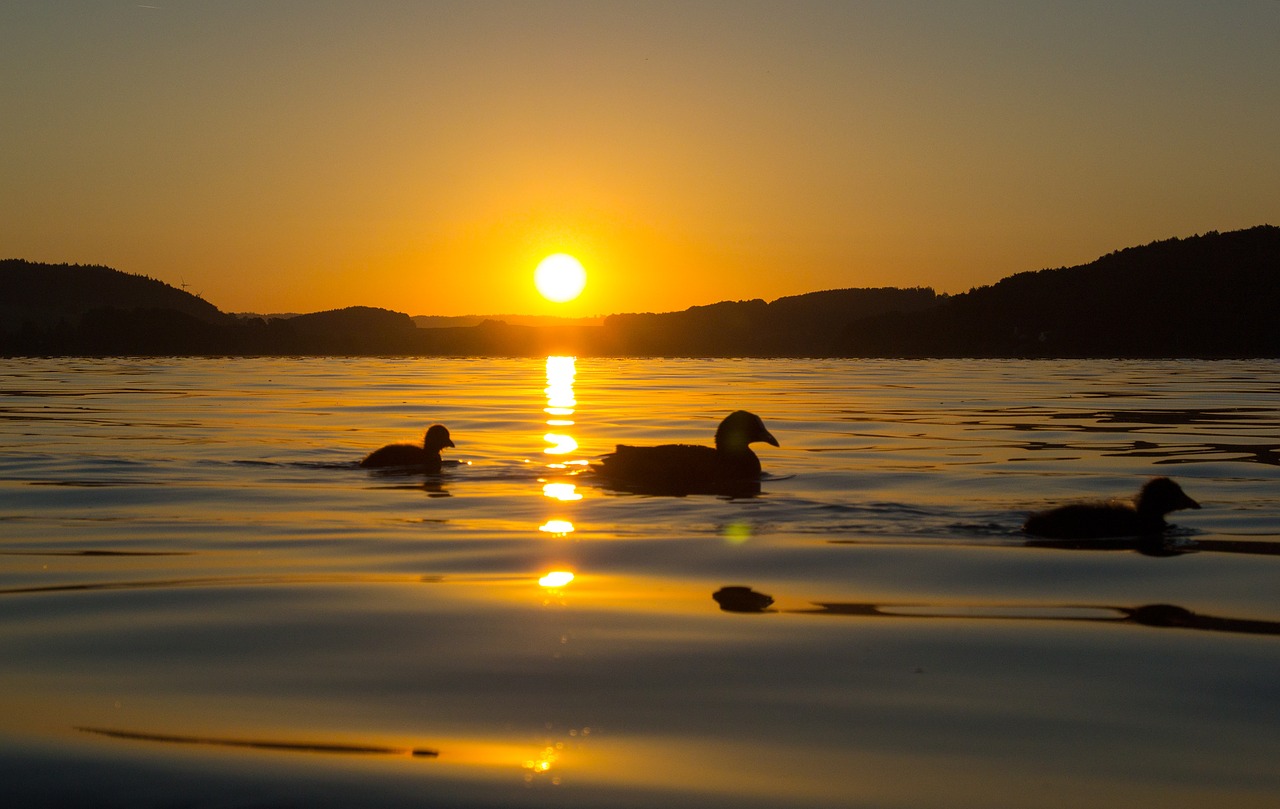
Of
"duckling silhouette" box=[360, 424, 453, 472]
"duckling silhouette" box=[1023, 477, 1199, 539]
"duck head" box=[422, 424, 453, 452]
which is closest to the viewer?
"duckling silhouette" box=[1023, 477, 1199, 539]

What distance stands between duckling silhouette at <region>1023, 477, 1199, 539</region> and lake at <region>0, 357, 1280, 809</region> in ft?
0.76

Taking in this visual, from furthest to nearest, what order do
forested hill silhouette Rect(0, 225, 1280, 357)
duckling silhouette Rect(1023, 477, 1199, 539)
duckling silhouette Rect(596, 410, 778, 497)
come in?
forested hill silhouette Rect(0, 225, 1280, 357), duckling silhouette Rect(596, 410, 778, 497), duckling silhouette Rect(1023, 477, 1199, 539)

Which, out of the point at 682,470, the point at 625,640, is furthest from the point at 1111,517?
the point at 625,640

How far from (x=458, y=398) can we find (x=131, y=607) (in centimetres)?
2644

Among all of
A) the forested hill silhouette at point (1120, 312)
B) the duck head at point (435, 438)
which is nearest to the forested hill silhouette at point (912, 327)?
the forested hill silhouette at point (1120, 312)

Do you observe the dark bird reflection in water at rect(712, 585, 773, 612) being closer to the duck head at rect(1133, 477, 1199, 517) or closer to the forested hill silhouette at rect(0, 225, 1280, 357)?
the duck head at rect(1133, 477, 1199, 517)

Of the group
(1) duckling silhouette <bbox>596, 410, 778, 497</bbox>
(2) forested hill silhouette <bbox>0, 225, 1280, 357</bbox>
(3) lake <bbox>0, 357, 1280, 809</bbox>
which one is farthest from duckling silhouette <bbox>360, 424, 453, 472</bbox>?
(2) forested hill silhouette <bbox>0, 225, 1280, 357</bbox>

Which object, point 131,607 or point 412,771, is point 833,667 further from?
point 131,607

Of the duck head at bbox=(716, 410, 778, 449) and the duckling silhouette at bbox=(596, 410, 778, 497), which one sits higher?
the duck head at bbox=(716, 410, 778, 449)

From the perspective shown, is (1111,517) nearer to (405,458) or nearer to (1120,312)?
(405,458)

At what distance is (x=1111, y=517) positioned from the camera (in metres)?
9.86

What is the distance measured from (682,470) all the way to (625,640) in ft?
24.4

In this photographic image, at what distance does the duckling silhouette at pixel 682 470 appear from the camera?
13.3 m

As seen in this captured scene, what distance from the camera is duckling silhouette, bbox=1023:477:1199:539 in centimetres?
977
